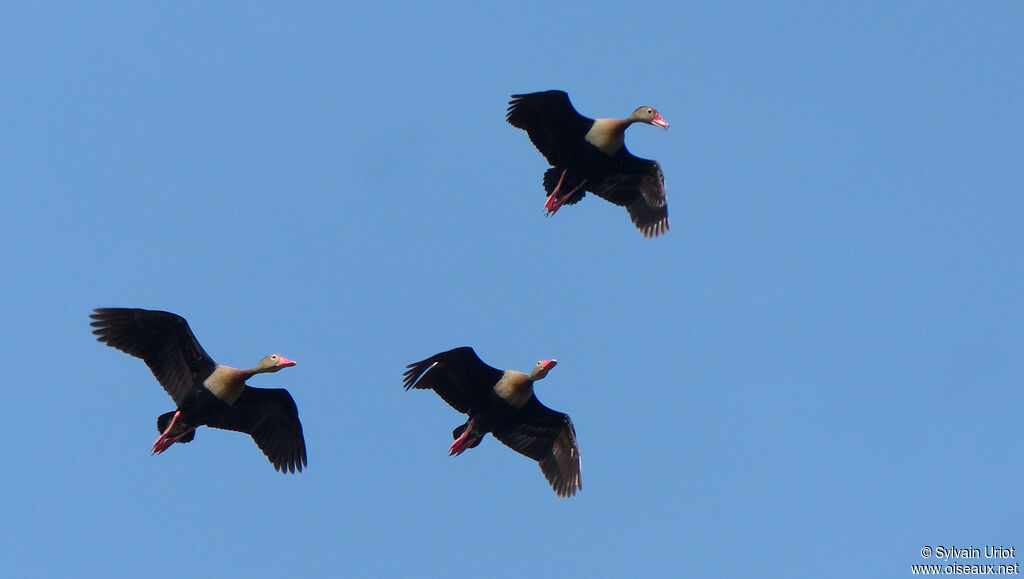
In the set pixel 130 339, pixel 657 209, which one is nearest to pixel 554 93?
pixel 657 209

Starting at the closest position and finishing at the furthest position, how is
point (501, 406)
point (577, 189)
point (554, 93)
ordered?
point (501, 406) < point (554, 93) < point (577, 189)

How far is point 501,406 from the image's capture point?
16.3 m

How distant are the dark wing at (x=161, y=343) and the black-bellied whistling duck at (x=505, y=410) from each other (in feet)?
8.32

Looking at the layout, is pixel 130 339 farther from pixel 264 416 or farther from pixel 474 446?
pixel 474 446

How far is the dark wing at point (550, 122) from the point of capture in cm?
1769

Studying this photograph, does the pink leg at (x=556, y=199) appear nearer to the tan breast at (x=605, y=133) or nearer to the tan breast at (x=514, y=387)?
the tan breast at (x=605, y=133)

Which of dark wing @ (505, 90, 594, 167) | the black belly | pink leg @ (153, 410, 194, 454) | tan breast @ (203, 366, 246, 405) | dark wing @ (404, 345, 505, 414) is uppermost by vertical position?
dark wing @ (505, 90, 594, 167)

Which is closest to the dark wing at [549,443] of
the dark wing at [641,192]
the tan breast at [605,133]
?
→ the dark wing at [641,192]

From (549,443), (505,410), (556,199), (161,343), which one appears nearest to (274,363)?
(161,343)

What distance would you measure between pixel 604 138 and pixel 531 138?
1001 mm

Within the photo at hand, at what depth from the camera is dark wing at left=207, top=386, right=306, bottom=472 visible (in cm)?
1623

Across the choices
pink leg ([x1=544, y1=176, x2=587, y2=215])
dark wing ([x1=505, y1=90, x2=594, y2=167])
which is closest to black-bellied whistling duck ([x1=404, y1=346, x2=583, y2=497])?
pink leg ([x1=544, y1=176, x2=587, y2=215])

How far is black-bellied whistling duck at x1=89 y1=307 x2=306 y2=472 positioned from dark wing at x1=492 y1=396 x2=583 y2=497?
9.28 ft

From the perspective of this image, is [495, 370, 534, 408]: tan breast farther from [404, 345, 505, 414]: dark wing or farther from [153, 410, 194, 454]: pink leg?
[153, 410, 194, 454]: pink leg
